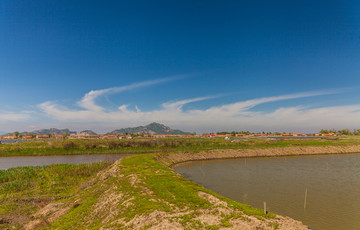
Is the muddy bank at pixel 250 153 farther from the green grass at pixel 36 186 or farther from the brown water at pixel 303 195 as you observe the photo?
the green grass at pixel 36 186

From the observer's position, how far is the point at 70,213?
13.9 metres

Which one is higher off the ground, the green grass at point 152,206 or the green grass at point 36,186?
the green grass at point 152,206

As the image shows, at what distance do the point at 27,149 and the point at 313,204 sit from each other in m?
75.8

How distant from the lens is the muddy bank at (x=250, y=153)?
1770 inches

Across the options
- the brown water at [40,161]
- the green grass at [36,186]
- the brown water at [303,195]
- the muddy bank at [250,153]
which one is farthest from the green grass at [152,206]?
the brown water at [40,161]

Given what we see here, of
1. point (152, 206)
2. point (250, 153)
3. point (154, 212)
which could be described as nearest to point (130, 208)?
point (152, 206)

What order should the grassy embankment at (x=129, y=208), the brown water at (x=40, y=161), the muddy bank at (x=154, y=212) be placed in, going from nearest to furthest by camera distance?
1. the muddy bank at (x=154, y=212)
2. the grassy embankment at (x=129, y=208)
3. the brown water at (x=40, y=161)

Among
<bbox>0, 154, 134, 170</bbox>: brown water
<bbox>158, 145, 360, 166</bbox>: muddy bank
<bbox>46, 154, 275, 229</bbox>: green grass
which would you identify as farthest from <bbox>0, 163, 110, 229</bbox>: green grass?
<bbox>158, 145, 360, 166</bbox>: muddy bank

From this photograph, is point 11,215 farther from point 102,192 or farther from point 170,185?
point 170,185

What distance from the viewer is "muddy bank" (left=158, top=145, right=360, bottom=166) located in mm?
44969

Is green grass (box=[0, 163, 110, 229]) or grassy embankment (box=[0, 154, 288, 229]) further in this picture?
green grass (box=[0, 163, 110, 229])

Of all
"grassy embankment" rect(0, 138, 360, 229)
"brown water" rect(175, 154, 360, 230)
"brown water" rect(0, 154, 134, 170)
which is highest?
"grassy embankment" rect(0, 138, 360, 229)

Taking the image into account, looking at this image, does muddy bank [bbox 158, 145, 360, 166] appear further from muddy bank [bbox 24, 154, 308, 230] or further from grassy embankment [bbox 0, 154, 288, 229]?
muddy bank [bbox 24, 154, 308, 230]

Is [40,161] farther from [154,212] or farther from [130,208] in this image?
[154,212]
